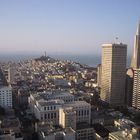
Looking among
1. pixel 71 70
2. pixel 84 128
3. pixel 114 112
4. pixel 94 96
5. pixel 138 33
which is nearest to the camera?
pixel 84 128

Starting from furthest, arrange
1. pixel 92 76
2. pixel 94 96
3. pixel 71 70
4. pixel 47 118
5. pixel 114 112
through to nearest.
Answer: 1. pixel 71 70
2. pixel 92 76
3. pixel 94 96
4. pixel 114 112
5. pixel 47 118

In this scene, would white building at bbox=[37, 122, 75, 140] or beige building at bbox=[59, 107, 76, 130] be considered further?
beige building at bbox=[59, 107, 76, 130]

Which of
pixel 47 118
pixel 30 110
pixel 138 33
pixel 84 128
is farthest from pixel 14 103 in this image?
pixel 138 33

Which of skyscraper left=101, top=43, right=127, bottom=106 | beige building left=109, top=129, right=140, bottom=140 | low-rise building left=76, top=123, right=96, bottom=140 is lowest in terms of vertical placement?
low-rise building left=76, top=123, right=96, bottom=140

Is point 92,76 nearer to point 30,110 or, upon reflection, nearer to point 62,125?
point 30,110

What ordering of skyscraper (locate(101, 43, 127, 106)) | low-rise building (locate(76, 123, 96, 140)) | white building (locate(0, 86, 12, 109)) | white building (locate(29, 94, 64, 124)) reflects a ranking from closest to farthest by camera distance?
low-rise building (locate(76, 123, 96, 140)) → white building (locate(29, 94, 64, 124)) → white building (locate(0, 86, 12, 109)) → skyscraper (locate(101, 43, 127, 106))

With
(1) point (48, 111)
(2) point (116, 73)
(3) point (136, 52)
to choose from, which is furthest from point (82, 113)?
(3) point (136, 52)

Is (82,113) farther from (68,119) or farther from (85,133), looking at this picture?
(85,133)

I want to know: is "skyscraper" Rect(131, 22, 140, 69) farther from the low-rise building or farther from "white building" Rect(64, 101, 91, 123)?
the low-rise building

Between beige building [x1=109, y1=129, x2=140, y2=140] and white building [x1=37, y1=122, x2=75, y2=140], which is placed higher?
beige building [x1=109, y1=129, x2=140, y2=140]

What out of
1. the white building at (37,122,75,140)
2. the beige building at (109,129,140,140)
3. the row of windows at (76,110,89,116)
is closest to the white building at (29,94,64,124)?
the row of windows at (76,110,89,116)

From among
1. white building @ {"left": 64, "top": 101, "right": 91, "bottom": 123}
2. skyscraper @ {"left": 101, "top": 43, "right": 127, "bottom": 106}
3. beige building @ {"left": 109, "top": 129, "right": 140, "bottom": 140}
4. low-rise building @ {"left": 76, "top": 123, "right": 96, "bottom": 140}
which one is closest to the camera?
Answer: beige building @ {"left": 109, "top": 129, "right": 140, "bottom": 140}
